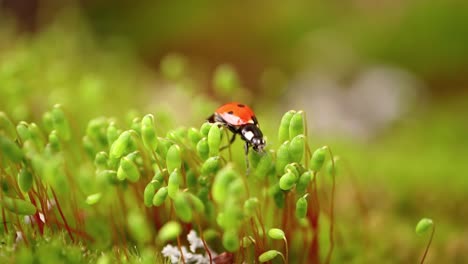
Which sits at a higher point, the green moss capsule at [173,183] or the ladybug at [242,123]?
the ladybug at [242,123]

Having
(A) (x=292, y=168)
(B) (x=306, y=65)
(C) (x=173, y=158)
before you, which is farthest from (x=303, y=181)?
(B) (x=306, y=65)

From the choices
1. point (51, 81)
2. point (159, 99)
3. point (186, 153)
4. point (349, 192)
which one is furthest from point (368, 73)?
point (186, 153)

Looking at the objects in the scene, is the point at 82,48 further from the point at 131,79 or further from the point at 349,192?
the point at 349,192

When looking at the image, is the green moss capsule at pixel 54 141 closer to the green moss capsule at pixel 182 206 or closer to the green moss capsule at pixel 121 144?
the green moss capsule at pixel 121 144

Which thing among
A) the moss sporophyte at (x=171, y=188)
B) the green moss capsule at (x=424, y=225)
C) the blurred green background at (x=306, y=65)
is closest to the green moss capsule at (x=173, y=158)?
the moss sporophyte at (x=171, y=188)

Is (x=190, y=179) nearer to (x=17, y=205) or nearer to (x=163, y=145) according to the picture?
(x=163, y=145)

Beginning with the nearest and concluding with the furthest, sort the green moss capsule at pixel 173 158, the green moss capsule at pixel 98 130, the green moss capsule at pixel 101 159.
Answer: the green moss capsule at pixel 173 158
the green moss capsule at pixel 101 159
the green moss capsule at pixel 98 130

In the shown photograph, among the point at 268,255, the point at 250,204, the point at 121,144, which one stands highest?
the point at 121,144
